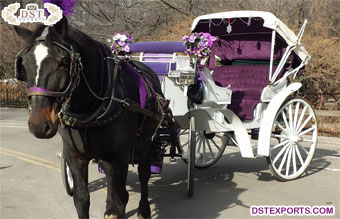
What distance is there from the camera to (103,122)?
2854 mm

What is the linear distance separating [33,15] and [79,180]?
1442 millimetres

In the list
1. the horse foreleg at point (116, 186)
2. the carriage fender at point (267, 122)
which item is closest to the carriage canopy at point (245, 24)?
the carriage fender at point (267, 122)

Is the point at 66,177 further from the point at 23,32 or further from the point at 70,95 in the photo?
the point at 23,32

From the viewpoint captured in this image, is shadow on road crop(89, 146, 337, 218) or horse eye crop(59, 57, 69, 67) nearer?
horse eye crop(59, 57, 69, 67)

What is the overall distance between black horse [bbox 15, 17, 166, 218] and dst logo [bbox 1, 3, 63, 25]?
5 cm

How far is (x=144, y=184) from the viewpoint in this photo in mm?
4207

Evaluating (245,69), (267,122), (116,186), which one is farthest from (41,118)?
(245,69)

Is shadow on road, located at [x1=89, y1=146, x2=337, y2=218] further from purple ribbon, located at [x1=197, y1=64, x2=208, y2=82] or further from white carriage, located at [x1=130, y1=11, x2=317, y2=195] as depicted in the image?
purple ribbon, located at [x1=197, y1=64, x2=208, y2=82]

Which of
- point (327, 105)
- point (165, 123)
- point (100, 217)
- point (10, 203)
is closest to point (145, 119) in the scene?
point (165, 123)

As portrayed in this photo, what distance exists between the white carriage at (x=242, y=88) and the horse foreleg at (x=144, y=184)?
0.70 m

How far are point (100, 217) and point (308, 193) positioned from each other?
3.05 meters

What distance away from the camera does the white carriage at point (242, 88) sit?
501 centimetres

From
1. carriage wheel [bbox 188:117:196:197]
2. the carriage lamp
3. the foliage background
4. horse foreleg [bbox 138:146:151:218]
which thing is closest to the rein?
horse foreleg [bbox 138:146:151:218]

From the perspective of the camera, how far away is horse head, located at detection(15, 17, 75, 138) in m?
2.22
